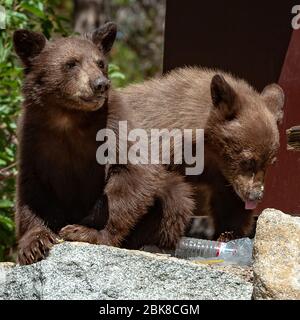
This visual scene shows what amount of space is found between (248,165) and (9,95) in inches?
127

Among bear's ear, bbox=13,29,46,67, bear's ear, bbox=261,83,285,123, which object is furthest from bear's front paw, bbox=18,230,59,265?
bear's ear, bbox=261,83,285,123

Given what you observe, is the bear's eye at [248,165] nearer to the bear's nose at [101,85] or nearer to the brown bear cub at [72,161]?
the brown bear cub at [72,161]

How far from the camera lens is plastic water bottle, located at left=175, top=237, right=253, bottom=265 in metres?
6.67

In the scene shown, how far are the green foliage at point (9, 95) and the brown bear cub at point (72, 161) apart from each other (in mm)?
2017

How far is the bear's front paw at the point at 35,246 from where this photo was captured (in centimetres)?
580

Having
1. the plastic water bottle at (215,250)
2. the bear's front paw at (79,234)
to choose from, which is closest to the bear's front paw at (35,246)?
the bear's front paw at (79,234)

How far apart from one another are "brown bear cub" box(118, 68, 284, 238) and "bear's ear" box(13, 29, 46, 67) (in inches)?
32.2

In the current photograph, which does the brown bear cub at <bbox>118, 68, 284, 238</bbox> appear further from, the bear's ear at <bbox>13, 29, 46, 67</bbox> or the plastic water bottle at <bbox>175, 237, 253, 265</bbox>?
the bear's ear at <bbox>13, 29, 46, 67</bbox>

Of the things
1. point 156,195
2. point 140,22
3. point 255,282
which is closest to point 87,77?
point 156,195

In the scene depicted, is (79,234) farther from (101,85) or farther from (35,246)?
(101,85)

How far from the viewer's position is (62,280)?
215 inches

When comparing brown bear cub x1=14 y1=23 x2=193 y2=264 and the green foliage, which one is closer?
brown bear cub x1=14 y1=23 x2=193 y2=264

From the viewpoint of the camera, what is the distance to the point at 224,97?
717 cm
